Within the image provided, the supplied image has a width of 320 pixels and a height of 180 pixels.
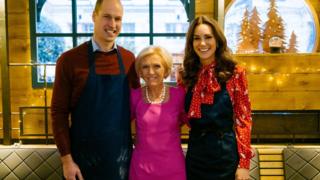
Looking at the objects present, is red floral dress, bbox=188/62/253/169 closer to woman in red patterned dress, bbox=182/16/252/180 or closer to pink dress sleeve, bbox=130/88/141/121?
woman in red patterned dress, bbox=182/16/252/180

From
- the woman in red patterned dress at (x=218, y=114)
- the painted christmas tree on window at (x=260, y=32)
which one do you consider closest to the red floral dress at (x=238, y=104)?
the woman in red patterned dress at (x=218, y=114)

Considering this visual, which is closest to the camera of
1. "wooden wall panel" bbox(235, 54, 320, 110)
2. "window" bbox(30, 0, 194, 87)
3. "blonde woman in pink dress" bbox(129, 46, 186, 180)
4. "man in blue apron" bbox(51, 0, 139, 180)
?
"man in blue apron" bbox(51, 0, 139, 180)

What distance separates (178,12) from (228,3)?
62 cm

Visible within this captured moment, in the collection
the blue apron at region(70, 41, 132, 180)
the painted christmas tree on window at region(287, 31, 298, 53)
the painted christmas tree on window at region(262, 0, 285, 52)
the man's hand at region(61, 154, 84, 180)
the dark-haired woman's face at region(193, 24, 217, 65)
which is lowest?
the man's hand at region(61, 154, 84, 180)

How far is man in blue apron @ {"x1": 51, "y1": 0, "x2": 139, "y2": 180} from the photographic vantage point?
6.07ft

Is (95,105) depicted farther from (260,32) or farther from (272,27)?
(272,27)

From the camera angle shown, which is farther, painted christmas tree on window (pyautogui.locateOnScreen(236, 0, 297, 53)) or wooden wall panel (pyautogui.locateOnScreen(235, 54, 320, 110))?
painted christmas tree on window (pyautogui.locateOnScreen(236, 0, 297, 53))

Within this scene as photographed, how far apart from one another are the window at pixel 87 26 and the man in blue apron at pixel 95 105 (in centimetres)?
287

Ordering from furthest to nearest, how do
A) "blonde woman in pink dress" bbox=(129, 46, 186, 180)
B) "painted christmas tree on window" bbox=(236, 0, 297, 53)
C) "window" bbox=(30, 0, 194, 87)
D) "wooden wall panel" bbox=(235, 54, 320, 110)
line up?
1. "window" bbox=(30, 0, 194, 87)
2. "painted christmas tree on window" bbox=(236, 0, 297, 53)
3. "wooden wall panel" bbox=(235, 54, 320, 110)
4. "blonde woman in pink dress" bbox=(129, 46, 186, 180)

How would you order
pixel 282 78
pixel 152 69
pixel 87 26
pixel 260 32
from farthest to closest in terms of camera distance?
pixel 87 26 < pixel 260 32 < pixel 282 78 < pixel 152 69

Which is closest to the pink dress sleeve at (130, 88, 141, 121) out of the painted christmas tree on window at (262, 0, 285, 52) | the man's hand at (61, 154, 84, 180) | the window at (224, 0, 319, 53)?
the man's hand at (61, 154, 84, 180)

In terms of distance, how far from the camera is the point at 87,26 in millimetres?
4816

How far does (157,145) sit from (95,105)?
14.6 inches

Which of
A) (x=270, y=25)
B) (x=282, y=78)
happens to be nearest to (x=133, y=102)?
(x=282, y=78)
